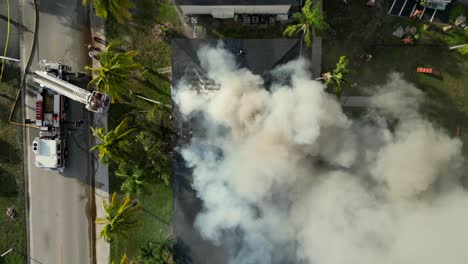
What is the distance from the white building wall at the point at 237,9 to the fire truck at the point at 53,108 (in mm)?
7210

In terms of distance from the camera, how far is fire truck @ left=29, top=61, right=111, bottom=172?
23750 millimetres

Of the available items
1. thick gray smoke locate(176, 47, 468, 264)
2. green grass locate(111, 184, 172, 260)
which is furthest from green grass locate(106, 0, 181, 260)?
thick gray smoke locate(176, 47, 468, 264)

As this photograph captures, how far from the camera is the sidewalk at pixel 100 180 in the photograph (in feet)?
84.2

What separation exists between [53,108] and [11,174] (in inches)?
205

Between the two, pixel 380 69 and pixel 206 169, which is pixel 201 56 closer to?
pixel 206 169

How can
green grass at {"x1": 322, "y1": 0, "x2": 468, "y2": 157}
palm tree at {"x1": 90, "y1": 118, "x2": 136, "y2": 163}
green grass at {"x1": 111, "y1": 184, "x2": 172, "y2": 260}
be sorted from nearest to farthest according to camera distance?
1. palm tree at {"x1": 90, "y1": 118, "x2": 136, "y2": 163}
2. green grass at {"x1": 322, "y1": 0, "x2": 468, "y2": 157}
3. green grass at {"x1": 111, "y1": 184, "x2": 172, "y2": 260}

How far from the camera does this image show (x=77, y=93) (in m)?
23.5

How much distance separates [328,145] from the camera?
→ 2356 centimetres

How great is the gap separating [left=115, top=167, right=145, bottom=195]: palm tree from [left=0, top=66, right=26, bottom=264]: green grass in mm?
7216

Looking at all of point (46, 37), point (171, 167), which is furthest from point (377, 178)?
point (46, 37)

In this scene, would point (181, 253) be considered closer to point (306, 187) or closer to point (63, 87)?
point (306, 187)

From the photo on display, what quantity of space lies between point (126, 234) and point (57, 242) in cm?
518

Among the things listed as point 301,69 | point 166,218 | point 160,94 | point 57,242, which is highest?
point 301,69

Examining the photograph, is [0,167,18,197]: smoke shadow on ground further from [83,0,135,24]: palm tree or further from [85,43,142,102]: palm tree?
[83,0,135,24]: palm tree
